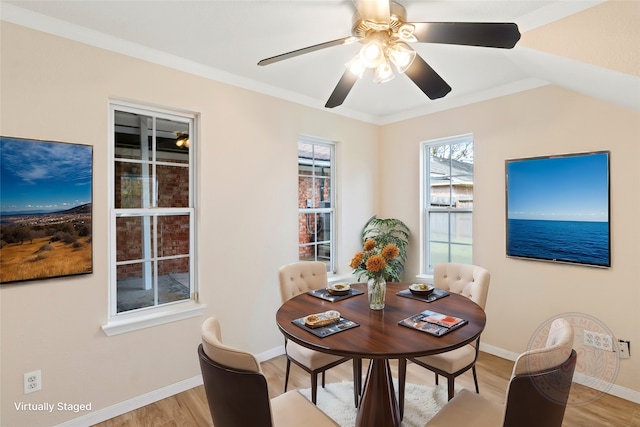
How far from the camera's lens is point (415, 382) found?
275 centimetres

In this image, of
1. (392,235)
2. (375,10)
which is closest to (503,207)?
(392,235)

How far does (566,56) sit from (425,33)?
38.1 inches

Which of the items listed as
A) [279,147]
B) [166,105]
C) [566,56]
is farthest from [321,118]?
[566,56]

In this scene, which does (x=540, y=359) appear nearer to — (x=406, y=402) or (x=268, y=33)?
(x=406, y=402)

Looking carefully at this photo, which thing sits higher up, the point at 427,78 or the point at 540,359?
the point at 427,78

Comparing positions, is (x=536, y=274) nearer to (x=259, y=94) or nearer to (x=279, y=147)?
(x=279, y=147)

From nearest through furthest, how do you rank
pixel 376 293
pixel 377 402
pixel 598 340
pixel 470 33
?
1. pixel 470 33
2. pixel 377 402
3. pixel 376 293
4. pixel 598 340

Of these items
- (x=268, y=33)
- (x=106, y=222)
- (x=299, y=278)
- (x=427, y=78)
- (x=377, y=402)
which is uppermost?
(x=268, y=33)

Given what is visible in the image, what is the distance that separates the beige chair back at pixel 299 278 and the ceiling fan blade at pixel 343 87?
1.34 m

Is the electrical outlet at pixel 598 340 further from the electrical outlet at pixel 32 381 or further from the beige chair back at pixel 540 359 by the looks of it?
the electrical outlet at pixel 32 381

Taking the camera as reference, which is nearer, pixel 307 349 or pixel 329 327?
pixel 329 327

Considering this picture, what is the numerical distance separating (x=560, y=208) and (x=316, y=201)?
236 centimetres

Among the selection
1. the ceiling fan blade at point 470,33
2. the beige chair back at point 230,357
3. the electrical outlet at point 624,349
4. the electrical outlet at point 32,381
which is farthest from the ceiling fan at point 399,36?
the electrical outlet at point 624,349

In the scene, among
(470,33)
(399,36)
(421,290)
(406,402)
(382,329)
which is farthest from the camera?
(406,402)
